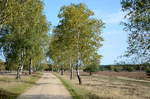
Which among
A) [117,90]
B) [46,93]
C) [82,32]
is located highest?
[82,32]

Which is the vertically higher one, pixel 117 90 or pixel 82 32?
pixel 82 32

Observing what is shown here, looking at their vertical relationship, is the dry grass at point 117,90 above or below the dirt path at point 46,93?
below

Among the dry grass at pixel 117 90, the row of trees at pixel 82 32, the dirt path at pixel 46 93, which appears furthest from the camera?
the row of trees at pixel 82 32

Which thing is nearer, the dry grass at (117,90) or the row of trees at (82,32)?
the dry grass at (117,90)

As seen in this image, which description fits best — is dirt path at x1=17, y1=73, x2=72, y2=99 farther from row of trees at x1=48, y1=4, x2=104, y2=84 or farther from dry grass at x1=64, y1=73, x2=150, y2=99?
row of trees at x1=48, y1=4, x2=104, y2=84

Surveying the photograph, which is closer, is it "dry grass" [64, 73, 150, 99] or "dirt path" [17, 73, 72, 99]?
"dirt path" [17, 73, 72, 99]

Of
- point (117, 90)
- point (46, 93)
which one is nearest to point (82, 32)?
point (117, 90)

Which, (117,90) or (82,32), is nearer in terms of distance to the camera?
(117,90)

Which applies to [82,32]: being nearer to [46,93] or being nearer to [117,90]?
[117,90]

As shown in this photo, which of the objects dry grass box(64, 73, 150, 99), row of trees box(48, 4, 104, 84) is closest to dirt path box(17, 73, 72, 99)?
dry grass box(64, 73, 150, 99)

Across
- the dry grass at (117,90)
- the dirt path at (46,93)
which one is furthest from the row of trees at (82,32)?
the dirt path at (46,93)

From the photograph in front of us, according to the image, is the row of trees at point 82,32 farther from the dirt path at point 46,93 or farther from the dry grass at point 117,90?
the dirt path at point 46,93

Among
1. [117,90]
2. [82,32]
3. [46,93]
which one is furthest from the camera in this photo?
[82,32]

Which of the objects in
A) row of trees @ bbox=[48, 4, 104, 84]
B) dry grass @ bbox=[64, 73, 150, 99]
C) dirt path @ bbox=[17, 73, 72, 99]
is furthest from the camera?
row of trees @ bbox=[48, 4, 104, 84]
